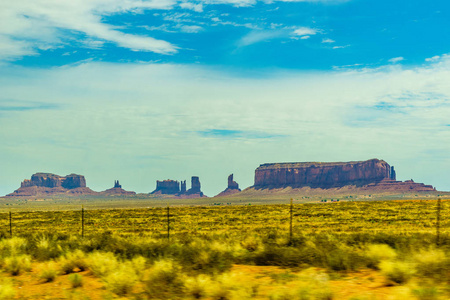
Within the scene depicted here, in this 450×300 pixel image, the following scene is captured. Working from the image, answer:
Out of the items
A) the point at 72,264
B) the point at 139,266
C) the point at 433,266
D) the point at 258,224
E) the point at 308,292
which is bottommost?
the point at 258,224

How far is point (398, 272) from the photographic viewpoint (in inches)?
396

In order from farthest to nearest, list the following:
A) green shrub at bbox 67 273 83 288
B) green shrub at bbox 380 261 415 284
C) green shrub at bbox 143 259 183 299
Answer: green shrub at bbox 67 273 83 288, green shrub at bbox 380 261 415 284, green shrub at bbox 143 259 183 299

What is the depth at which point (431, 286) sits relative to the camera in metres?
9.06

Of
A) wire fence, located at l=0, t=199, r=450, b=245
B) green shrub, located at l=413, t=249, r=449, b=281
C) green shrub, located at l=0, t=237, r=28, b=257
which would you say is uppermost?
green shrub, located at l=413, t=249, r=449, b=281

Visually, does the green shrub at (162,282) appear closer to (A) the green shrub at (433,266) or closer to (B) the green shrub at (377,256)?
(B) the green shrub at (377,256)

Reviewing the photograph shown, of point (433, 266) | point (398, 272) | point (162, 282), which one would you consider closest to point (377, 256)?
point (433, 266)

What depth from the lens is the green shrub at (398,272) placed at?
9.99m

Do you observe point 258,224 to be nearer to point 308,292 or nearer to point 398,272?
point 398,272

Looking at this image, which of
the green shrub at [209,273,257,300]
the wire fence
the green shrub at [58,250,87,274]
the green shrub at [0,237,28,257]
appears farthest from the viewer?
the wire fence

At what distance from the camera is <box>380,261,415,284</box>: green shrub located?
999 cm

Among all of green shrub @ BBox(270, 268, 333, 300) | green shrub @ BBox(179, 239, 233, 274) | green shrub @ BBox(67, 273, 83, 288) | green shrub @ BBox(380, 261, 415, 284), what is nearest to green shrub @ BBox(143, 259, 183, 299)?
green shrub @ BBox(179, 239, 233, 274)

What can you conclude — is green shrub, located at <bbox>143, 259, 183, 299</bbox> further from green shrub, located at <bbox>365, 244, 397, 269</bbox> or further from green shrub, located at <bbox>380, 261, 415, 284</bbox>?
green shrub, located at <bbox>365, 244, 397, 269</bbox>

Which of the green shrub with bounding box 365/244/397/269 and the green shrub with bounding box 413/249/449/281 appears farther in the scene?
the green shrub with bounding box 365/244/397/269

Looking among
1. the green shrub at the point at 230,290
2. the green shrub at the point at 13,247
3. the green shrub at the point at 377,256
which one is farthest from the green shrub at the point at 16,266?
the green shrub at the point at 377,256
